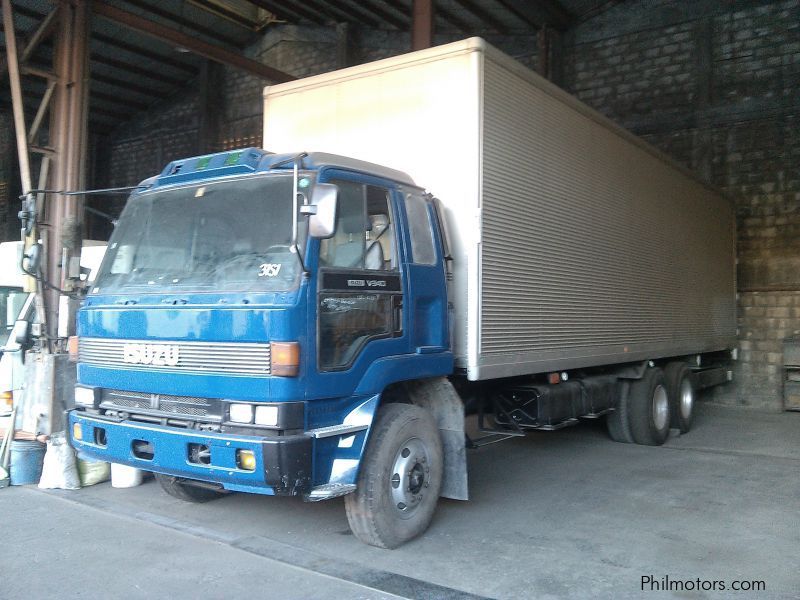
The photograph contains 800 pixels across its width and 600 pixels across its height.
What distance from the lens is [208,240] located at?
468 centimetres

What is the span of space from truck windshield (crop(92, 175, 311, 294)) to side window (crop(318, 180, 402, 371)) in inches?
11.9

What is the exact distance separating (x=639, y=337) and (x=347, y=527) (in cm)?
450

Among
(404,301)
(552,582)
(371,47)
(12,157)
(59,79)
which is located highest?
(371,47)

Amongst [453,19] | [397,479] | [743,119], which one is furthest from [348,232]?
[453,19]

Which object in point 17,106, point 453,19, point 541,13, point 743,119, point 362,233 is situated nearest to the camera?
point 362,233

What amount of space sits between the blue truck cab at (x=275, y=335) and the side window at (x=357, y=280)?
1cm

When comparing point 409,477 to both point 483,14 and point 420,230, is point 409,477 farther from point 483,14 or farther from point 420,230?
point 483,14

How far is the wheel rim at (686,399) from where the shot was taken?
985cm

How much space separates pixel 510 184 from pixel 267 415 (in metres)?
2.84

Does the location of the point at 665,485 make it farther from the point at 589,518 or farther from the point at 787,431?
the point at 787,431

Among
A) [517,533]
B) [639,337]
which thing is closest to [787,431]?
[639,337]

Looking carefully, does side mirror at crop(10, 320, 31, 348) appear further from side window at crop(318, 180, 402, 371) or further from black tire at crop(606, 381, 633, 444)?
A: black tire at crop(606, 381, 633, 444)

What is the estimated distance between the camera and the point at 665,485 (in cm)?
697

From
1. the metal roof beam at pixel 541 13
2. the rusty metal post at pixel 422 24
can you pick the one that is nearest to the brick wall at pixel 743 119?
the metal roof beam at pixel 541 13
